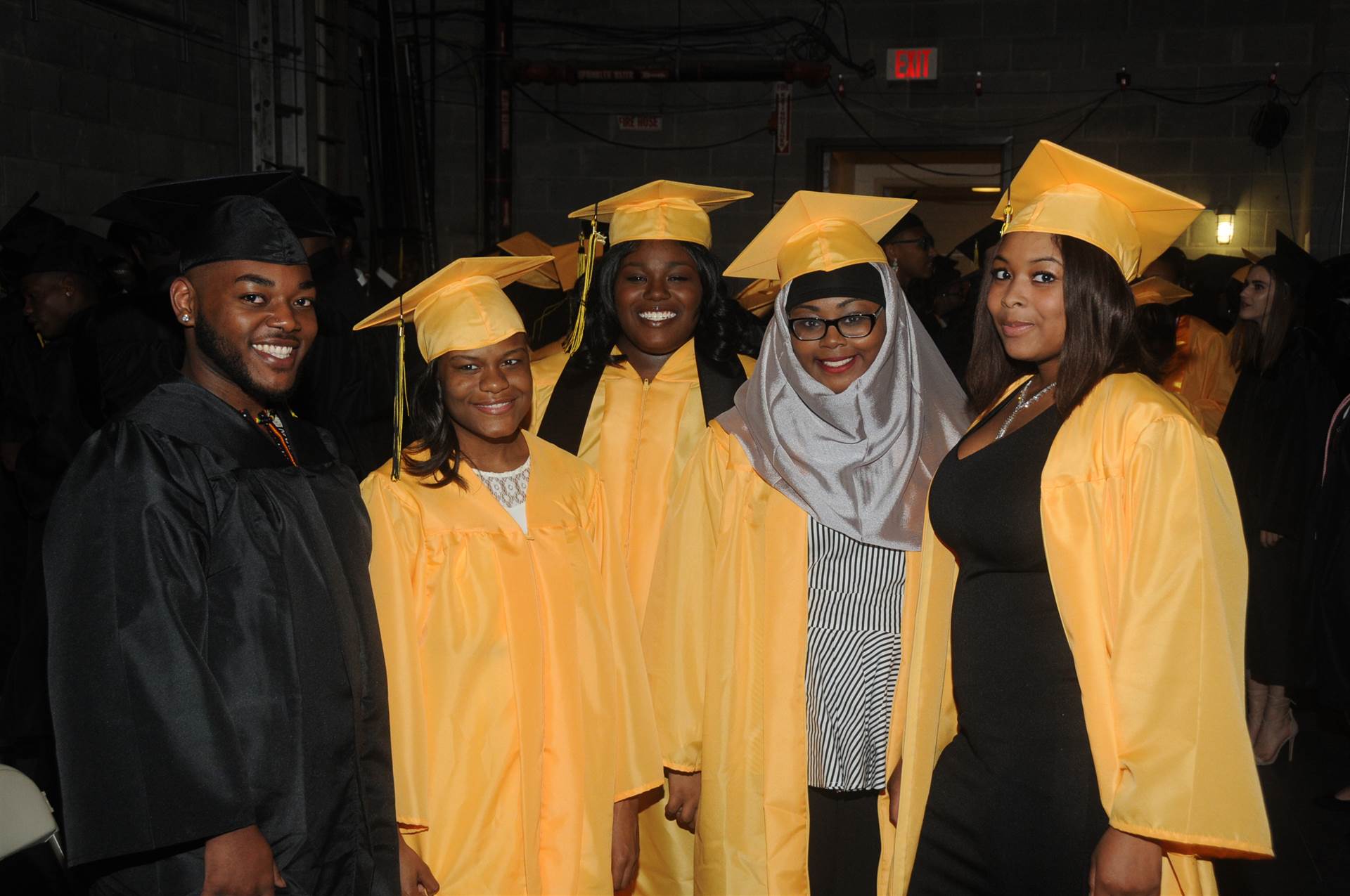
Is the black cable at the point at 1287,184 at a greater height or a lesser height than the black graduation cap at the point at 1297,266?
greater

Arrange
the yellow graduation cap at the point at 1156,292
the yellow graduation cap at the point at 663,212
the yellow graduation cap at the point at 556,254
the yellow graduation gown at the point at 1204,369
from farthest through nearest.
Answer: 1. the yellow graduation gown at the point at 1204,369
2. the yellow graduation cap at the point at 1156,292
3. the yellow graduation cap at the point at 556,254
4. the yellow graduation cap at the point at 663,212

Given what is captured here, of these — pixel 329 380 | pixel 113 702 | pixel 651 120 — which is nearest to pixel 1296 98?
pixel 651 120

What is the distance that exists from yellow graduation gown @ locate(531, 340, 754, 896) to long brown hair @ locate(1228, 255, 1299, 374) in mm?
3111

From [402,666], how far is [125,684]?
507 mm

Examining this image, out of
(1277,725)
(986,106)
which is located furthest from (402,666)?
(986,106)

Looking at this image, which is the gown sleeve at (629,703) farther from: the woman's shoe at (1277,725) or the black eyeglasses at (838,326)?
the woman's shoe at (1277,725)

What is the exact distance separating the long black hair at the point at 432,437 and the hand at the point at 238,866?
72 centimetres

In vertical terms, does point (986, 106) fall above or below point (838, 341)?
above

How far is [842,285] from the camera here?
2396 mm

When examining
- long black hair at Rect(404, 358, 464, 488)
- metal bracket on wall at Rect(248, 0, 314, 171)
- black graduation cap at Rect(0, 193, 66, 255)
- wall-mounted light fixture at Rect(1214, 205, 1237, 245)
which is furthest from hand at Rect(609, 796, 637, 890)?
wall-mounted light fixture at Rect(1214, 205, 1237, 245)

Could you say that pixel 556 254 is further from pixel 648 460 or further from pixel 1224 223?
pixel 1224 223

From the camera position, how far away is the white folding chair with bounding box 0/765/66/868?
6.53ft

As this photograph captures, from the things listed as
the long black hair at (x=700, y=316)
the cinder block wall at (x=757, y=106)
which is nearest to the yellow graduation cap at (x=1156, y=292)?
the long black hair at (x=700, y=316)

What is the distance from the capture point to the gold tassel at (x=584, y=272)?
287cm
